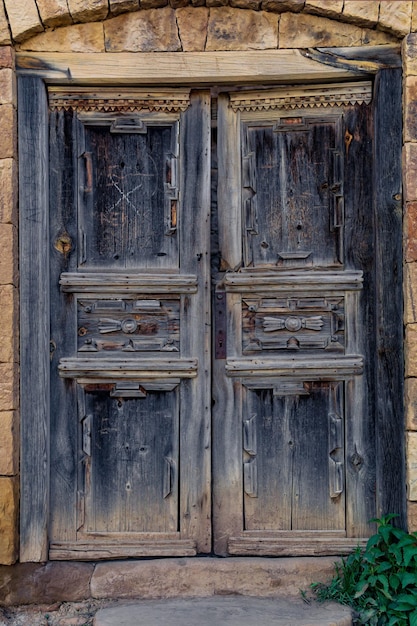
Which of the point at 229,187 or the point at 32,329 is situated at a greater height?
the point at 229,187

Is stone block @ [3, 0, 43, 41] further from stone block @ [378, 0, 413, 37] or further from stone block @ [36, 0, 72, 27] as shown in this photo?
stone block @ [378, 0, 413, 37]

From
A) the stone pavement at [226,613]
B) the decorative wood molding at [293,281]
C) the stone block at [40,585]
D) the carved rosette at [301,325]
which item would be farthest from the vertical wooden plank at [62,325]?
the carved rosette at [301,325]

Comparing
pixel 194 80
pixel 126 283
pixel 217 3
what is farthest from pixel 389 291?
pixel 217 3

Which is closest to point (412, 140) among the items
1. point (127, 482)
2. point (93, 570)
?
point (127, 482)

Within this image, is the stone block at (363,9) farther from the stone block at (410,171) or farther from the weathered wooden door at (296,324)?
the stone block at (410,171)

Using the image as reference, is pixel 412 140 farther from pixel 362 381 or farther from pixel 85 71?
pixel 85 71

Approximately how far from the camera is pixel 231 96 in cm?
→ 348

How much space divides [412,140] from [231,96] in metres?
1.00

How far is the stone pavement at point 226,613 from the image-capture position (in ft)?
9.70

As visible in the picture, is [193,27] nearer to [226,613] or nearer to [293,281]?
[293,281]

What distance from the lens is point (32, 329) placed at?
3.35 m

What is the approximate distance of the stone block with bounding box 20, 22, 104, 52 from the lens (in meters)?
3.35

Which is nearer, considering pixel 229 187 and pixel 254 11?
pixel 254 11

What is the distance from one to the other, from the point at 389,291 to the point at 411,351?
0.34 m
